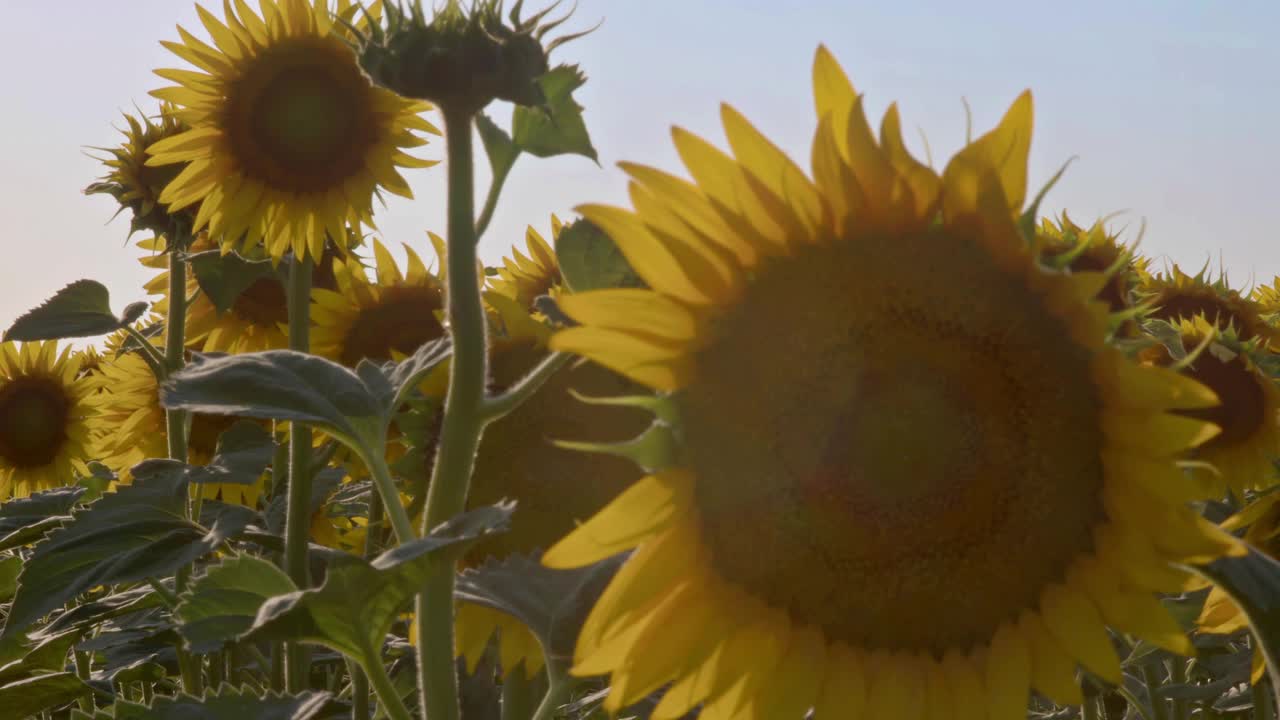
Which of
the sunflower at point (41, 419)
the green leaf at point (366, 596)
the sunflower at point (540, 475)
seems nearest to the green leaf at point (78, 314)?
the sunflower at point (540, 475)

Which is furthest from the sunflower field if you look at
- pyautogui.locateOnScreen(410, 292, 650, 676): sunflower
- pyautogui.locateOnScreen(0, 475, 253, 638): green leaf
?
pyautogui.locateOnScreen(0, 475, 253, 638): green leaf

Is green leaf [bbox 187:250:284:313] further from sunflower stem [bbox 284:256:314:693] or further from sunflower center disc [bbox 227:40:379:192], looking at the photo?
sunflower stem [bbox 284:256:314:693]

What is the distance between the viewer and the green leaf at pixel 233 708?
6.23 feet

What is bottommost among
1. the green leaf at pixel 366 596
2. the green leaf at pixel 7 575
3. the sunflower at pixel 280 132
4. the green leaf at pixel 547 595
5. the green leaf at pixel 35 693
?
the green leaf at pixel 35 693

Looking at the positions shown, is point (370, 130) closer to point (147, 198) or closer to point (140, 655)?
point (147, 198)

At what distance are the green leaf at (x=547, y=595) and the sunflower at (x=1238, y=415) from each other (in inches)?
105

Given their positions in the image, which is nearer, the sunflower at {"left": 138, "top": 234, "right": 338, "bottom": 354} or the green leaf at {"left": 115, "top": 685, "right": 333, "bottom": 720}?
the green leaf at {"left": 115, "top": 685, "right": 333, "bottom": 720}

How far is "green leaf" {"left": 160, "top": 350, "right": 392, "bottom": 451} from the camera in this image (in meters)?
1.65

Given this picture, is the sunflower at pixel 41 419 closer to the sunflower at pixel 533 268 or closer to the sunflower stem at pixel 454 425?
the sunflower at pixel 533 268

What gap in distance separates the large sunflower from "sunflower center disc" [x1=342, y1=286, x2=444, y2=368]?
2524mm

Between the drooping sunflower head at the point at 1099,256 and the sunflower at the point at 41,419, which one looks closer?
the drooping sunflower head at the point at 1099,256

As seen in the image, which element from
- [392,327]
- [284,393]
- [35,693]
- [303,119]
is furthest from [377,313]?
[284,393]

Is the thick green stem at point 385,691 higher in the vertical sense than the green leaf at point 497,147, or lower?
lower

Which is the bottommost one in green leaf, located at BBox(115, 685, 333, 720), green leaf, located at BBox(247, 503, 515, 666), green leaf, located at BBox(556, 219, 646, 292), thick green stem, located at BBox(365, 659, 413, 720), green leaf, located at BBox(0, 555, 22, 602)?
green leaf, located at BBox(0, 555, 22, 602)
